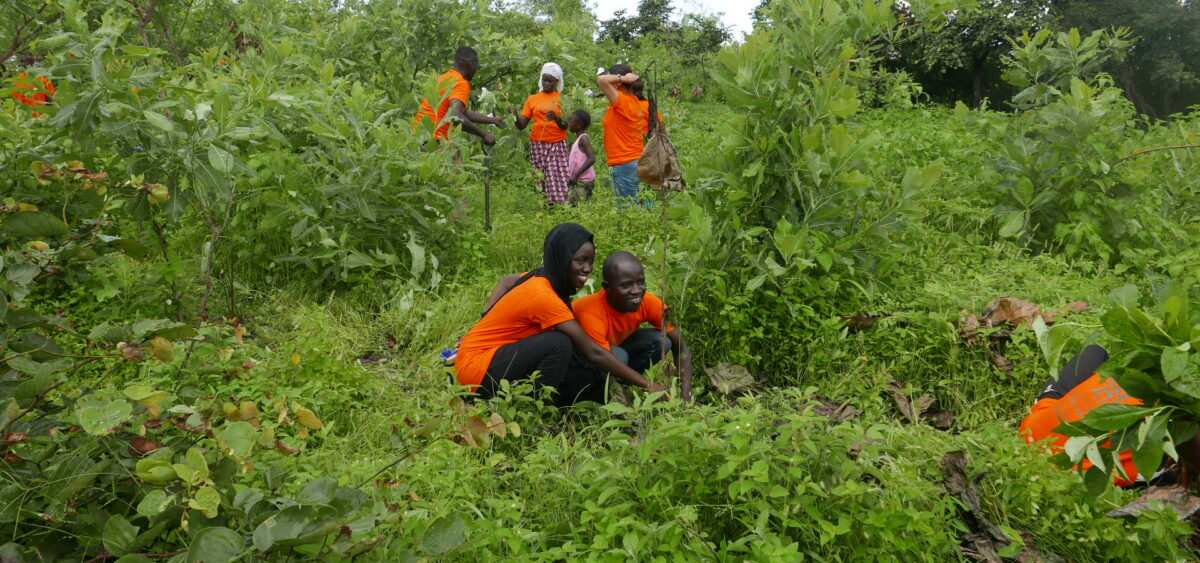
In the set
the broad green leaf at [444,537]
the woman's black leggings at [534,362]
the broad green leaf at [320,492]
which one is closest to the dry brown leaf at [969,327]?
the woman's black leggings at [534,362]

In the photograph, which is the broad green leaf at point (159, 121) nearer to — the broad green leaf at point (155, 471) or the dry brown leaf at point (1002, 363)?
the broad green leaf at point (155, 471)

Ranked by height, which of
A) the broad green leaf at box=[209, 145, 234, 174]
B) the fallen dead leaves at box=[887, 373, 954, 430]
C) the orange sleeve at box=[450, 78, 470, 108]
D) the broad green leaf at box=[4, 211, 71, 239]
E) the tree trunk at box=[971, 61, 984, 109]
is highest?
the tree trunk at box=[971, 61, 984, 109]

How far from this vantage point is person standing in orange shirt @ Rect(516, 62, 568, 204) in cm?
714

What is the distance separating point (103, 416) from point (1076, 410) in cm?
276

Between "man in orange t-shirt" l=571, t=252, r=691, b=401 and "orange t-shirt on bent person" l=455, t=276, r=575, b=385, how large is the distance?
0.24 m

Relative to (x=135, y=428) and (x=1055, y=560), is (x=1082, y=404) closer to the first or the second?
(x=1055, y=560)

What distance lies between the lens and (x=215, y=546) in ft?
4.64

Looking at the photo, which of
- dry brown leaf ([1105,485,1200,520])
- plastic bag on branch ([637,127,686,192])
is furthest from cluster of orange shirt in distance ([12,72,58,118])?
dry brown leaf ([1105,485,1200,520])

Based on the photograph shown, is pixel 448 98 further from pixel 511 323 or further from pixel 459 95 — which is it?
pixel 511 323

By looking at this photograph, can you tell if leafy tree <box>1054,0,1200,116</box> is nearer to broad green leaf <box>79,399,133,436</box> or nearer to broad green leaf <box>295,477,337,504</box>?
broad green leaf <box>295,477,337,504</box>

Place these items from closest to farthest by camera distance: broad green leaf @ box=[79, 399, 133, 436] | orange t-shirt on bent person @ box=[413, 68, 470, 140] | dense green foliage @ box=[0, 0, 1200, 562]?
broad green leaf @ box=[79, 399, 133, 436], dense green foliage @ box=[0, 0, 1200, 562], orange t-shirt on bent person @ box=[413, 68, 470, 140]

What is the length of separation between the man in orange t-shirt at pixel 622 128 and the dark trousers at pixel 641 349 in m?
2.77

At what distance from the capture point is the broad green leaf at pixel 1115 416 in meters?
1.53

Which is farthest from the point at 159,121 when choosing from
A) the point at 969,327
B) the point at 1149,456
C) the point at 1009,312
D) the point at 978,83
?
the point at 978,83
